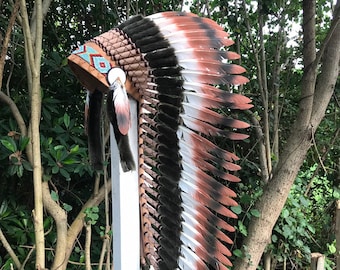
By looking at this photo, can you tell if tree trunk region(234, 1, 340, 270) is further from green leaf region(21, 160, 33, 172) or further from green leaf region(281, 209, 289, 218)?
green leaf region(21, 160, 33, 172)

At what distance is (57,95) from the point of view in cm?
166

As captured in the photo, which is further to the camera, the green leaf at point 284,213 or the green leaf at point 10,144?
the green leaf at point 284,213

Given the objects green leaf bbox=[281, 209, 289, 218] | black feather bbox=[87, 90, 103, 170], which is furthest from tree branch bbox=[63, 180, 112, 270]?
green leaf bbox=[281, 209, 289, 218]

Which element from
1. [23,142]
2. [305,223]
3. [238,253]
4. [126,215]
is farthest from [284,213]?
[126,215]

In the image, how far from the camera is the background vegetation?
56.3 inches

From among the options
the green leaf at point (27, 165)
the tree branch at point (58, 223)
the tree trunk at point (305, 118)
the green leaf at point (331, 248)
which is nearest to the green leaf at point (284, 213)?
the tree trunk at point (305, 118)

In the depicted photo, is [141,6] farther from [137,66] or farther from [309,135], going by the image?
[137,66]

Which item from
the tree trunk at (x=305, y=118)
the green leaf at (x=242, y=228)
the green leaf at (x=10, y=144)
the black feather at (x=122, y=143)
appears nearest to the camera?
the black feather at (x=122, y=143)

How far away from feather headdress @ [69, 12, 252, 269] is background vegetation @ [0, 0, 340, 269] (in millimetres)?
671

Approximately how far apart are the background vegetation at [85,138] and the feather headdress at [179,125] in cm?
67

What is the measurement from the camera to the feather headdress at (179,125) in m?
0.71

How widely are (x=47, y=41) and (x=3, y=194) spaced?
691 millimetres

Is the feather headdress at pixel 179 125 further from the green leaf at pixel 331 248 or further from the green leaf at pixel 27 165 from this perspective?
the green leaf at pixel 331 248

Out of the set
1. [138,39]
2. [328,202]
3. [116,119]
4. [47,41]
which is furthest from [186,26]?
[328,202]
